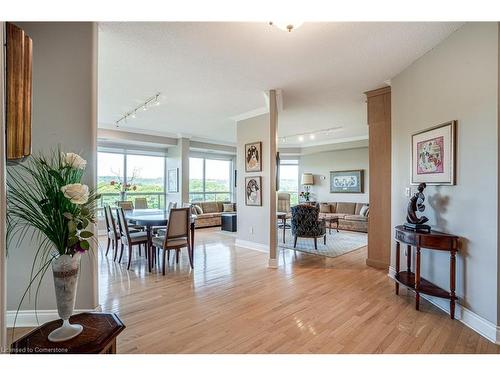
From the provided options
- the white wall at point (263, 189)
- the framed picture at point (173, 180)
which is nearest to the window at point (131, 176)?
the framed picture at point (173, 180)

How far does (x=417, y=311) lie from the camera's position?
2582 mm

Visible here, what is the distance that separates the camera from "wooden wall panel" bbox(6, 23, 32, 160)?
1397mm

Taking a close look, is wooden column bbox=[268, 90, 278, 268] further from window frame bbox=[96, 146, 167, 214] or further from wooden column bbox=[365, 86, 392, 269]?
window frame bbox=[96, 146, 167, 214]

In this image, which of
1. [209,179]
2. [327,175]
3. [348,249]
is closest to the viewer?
[348,249]

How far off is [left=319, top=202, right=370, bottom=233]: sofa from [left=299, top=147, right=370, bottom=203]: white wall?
277 millimetres

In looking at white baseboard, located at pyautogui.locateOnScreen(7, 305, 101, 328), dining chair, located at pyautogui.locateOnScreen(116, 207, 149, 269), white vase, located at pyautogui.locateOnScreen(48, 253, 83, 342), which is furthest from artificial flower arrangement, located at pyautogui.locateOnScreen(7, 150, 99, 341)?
dining chair, located at pyautogui.locateOnScreen(116, 207, 149, 269)

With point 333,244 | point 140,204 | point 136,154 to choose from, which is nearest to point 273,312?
point 333,244

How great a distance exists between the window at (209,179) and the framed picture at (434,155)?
23.2ft

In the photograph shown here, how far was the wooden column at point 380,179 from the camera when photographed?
12.5ft

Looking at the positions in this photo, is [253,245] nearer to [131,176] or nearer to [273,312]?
[273,312]
